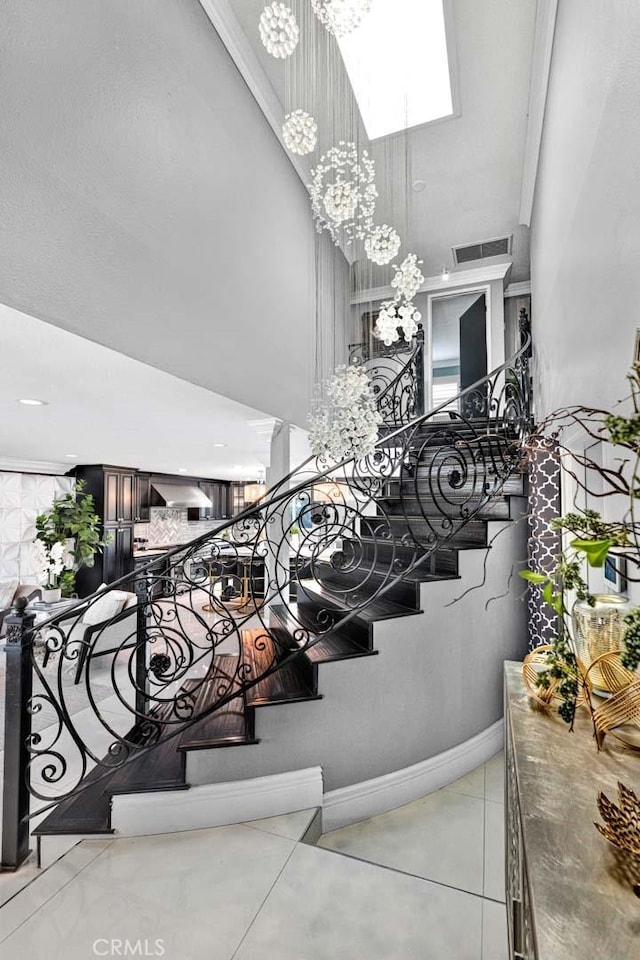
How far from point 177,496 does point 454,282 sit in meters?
6.75

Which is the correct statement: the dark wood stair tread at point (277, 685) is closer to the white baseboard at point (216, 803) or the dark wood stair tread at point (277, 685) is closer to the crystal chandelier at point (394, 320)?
the white baseboard at point (216, 803)

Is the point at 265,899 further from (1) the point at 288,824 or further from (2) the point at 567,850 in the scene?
(2) the point at 567,850

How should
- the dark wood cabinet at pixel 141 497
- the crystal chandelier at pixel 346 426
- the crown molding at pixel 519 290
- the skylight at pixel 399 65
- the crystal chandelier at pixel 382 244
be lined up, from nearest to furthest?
the skylight at pixel 399 65, the crystal chandelier at pixel 382 244, the crystal chandelier at pixel 346 426, the crown molding at pixel 519 290, the dark wood cabinet at pixel 141 497

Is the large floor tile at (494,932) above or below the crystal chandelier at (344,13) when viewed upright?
below

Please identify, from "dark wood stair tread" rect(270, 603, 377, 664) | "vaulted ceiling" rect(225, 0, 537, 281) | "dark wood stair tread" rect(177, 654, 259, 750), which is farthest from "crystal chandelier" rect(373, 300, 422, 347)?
"dark wood stair tread" rect(177, 654, 259, 750)

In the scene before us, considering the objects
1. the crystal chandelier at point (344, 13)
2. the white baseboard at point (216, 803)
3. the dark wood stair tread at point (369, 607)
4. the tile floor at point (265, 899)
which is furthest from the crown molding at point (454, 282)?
the tile floor at point (265, 899)

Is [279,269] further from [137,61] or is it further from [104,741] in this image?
[104,741]

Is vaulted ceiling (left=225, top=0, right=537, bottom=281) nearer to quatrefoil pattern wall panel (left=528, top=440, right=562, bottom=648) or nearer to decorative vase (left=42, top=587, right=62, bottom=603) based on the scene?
quatrefoil pattern wall panel (left=528, top=440, right=562, bottom=648)

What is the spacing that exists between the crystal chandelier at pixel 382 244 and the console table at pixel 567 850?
303 cm

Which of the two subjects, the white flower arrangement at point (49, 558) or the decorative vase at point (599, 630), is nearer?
the decorative vase at point (599, 630)

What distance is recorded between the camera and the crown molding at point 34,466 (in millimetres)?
6395

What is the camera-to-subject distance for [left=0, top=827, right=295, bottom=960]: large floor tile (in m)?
1.56

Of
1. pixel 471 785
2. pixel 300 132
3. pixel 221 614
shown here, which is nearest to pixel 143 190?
pixel 300 132

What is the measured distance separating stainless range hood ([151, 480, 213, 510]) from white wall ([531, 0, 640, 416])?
802cm
